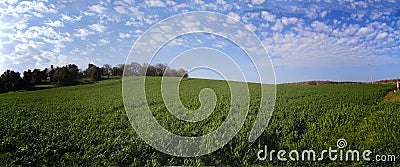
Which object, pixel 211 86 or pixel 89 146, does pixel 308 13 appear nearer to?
pixel 211 86

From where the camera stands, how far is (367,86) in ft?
69.9

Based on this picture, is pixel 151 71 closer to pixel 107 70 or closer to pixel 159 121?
pixel 159 121

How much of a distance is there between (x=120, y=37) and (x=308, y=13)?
7.54 metres

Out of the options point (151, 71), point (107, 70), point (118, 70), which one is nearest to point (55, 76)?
point (107, 70)

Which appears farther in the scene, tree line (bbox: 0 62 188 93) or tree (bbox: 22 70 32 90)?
tree (bbox: 22 70 32 90)

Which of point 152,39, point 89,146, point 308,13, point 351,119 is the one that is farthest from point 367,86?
point 89,146

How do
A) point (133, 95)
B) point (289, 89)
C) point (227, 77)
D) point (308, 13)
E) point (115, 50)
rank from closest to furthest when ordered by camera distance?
point (227, 77) < point (133, 95) < point (115, 50) < point (308, 13) < point (289, 89)

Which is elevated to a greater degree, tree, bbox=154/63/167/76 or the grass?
tree, bbox=154/63/167/76
